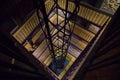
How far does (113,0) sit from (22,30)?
348 centimetres

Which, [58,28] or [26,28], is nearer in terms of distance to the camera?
[26,28]

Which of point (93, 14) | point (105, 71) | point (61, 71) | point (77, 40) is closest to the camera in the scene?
point (105, 71)

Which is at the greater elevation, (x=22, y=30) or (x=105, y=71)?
(x=105, y=71)

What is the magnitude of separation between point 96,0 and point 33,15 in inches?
93.5

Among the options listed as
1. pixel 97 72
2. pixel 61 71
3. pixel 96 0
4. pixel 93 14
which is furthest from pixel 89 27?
pixel 97 72

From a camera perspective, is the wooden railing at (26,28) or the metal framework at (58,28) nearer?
the metal framework at (58,28)

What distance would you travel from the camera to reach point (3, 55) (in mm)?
2668

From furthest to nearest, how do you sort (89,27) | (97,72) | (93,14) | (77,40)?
(77,40) → (89,27) → (93,14) → (97,72)

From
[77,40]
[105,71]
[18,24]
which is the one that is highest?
[105,71]

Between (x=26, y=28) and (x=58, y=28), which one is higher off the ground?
(x=58, y=28)

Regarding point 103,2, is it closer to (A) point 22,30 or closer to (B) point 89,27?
(B) point 89,27

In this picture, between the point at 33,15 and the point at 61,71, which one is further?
the point at 61,71

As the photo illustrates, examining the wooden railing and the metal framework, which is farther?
the wooden railing

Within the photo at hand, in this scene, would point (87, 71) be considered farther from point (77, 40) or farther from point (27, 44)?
point (77, 40)
